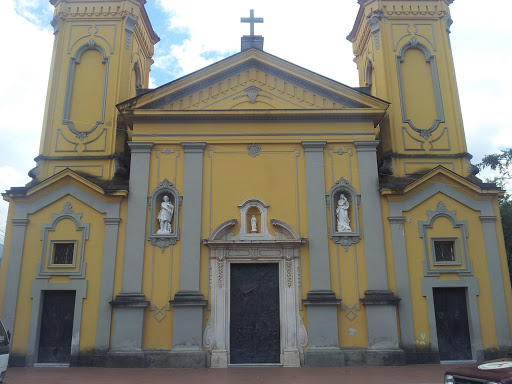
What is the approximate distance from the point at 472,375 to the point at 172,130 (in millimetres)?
11061

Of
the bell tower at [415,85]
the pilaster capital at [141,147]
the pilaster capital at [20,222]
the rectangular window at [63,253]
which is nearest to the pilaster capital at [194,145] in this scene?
the pilaster capital at [141,147]

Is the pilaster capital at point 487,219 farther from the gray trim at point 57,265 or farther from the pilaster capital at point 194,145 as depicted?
the gray trim at point 57,265

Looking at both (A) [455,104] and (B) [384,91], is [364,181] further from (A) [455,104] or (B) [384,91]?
(A) [455,104]

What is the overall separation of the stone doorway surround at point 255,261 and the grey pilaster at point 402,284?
286 cm

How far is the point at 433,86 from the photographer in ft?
51.4

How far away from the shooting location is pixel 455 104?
15352 millimetres

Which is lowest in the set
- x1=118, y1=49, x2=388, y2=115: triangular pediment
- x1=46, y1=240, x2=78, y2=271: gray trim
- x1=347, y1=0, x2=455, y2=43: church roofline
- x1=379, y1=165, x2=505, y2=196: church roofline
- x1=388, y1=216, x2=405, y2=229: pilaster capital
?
x1=46, y1=240, x2=78, y2=271: gray trim

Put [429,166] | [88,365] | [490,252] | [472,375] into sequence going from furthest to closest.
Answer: [429,166] → [490,252] → [88,365] → [472,375]

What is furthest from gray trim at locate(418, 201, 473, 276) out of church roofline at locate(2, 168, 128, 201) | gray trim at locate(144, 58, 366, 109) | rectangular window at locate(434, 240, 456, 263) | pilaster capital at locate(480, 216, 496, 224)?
church roofline at locate(2, 168, 128, 201)

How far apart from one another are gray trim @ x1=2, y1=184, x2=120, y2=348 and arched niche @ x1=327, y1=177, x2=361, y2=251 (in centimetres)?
672

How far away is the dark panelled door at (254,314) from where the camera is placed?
12.7 m

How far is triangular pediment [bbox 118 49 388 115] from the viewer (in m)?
14.5

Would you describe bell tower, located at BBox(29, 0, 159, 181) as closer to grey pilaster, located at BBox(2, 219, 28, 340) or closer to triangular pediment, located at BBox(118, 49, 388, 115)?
triangular pediment, located at BBox(118, 49, 388, 115)

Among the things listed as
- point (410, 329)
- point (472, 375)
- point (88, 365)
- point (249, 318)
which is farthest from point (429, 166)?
point (88, 365)
